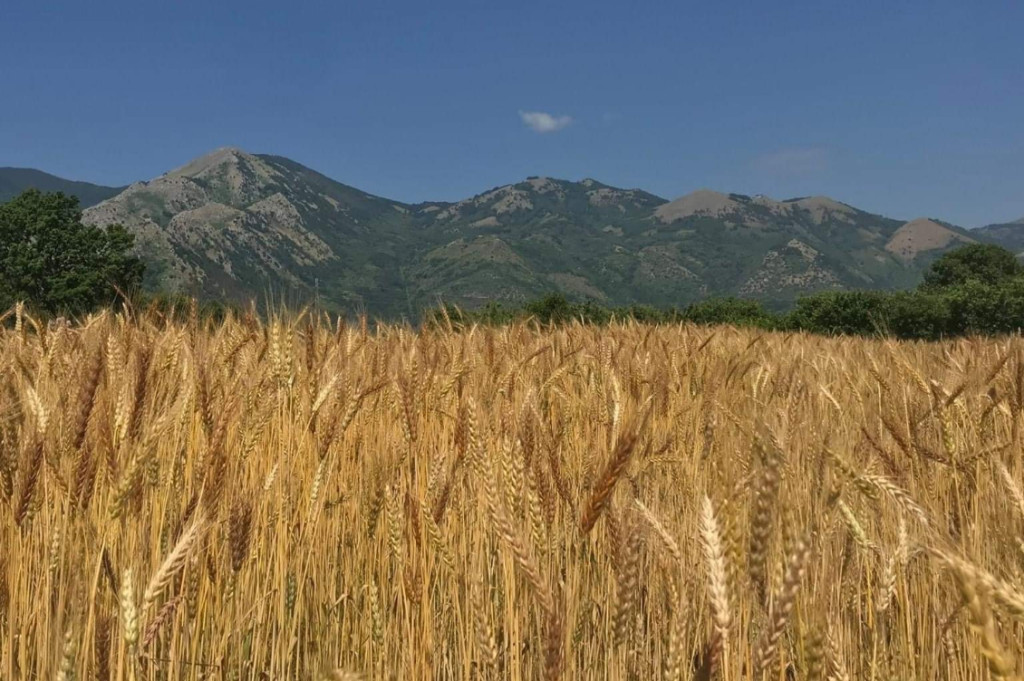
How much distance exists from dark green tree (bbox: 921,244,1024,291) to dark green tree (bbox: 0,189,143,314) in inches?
1798

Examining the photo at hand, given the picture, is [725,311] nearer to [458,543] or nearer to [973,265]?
[458,543]

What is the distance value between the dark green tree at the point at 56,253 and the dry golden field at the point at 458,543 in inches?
1545

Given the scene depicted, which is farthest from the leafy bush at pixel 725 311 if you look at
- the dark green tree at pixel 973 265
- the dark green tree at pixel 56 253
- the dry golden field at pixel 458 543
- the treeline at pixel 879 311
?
the dark green tree at pixel 56 253

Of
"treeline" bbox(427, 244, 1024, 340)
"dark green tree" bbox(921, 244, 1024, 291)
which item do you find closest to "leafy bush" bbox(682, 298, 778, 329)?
"treeline" bbox(427, 244, 1024, 340)

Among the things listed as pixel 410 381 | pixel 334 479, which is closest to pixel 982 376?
pixel 410 381

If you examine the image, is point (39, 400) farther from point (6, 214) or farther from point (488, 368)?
point (6, 214)

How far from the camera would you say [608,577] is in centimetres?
164

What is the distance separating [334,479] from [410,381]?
1.21 feet

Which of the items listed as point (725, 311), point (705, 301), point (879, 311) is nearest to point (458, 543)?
point (725, 311)

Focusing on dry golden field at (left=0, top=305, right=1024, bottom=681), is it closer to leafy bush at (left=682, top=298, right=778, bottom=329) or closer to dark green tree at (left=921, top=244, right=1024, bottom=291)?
leafy bush at (left=682, top=298, right=778, bottom=329)

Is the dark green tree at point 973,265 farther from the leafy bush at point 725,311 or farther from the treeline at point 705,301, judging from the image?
the leafy bush at point 725,311

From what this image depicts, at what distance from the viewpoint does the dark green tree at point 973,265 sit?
1678 inches

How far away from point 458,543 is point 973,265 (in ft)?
165

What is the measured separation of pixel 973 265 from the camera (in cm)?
4338
